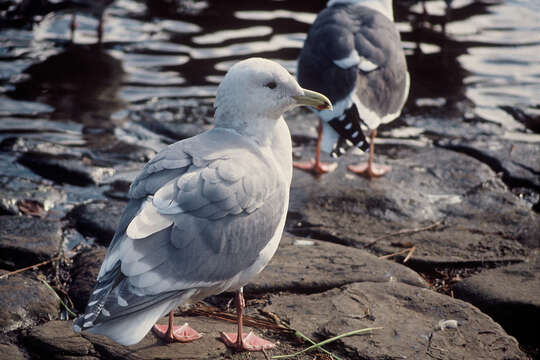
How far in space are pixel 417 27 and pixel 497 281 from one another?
5.87m

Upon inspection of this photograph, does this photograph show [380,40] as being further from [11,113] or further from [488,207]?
[11,113]

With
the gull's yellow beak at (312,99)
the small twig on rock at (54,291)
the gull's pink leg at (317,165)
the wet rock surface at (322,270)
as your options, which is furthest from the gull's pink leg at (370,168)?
the small twig on rock at (54,291)

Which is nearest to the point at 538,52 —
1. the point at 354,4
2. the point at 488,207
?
the point at 354,4

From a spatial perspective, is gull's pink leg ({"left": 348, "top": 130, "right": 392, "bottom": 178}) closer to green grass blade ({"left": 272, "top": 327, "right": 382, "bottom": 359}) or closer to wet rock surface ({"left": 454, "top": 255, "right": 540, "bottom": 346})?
wet rock surface ({"left": 454, "top": 255, "right": 540, "bottom": 346})

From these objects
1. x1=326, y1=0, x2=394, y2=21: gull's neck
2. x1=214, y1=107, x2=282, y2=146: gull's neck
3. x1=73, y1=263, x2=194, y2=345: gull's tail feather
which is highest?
x1=326, y1=0, x2=394, y2=21: gull's neck

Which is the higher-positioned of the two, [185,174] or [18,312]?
[185,174]

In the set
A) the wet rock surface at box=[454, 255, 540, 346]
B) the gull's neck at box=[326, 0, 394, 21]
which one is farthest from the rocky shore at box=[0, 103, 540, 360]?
the gull's neck at box=[326, 0, 394, 21]

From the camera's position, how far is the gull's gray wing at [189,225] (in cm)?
257

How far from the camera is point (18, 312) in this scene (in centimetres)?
313

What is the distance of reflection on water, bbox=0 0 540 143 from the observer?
652 centimetres

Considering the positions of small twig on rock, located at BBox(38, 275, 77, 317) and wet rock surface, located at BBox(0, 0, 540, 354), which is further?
small twig on rock, located at BBox(38, 275, 77, 317)

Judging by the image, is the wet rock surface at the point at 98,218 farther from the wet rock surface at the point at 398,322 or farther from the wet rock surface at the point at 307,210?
the wet rock surface at the point at 398,322

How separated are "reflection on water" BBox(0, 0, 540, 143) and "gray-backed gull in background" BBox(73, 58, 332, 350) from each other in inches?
122

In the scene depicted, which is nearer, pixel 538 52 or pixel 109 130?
pixel 109 130
